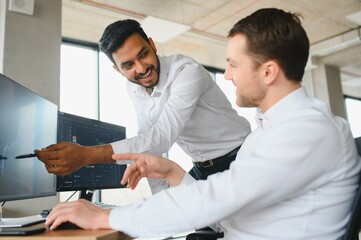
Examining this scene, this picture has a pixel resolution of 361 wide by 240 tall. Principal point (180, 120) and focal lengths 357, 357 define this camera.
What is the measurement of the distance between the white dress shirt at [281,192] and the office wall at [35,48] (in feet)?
7.40

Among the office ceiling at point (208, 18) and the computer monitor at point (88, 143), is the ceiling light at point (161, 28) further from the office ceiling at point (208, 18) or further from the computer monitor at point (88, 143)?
the computer monitor at point (88, 143)

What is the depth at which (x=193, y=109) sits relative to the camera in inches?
69.1

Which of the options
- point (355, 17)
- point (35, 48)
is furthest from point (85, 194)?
point (355, 17)

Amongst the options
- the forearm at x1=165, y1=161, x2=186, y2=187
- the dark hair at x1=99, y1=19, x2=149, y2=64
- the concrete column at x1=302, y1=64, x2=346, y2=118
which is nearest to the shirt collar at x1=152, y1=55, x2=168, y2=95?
the dark hair at x1=99, y1=19, x2=149, y2=64

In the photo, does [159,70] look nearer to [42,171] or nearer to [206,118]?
[206,118]

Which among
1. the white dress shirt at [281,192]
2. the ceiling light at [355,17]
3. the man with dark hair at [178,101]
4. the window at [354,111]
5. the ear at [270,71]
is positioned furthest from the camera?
the window at [354,111]

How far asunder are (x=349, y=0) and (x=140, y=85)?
3707 mm

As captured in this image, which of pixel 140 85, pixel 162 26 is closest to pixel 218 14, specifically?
pixel 162 26

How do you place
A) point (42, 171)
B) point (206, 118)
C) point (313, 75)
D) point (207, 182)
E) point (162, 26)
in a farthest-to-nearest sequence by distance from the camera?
point (313, 75) < point (162, 26) < point (206, 118) < point (42, 171) < point (207, 182)

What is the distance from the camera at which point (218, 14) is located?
181 inches

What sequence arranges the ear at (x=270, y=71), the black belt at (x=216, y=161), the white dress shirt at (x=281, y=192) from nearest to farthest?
the white dress shirt at (x=281, y=192), the ear at (x=270, y=71), the black belt at (x=216, y=161)

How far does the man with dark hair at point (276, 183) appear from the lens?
741 mm

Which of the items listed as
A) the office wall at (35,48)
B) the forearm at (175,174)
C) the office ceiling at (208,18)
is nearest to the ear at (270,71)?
the forearm at (175,174)

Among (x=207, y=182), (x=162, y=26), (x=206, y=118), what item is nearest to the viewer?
(x=207, y=182)
